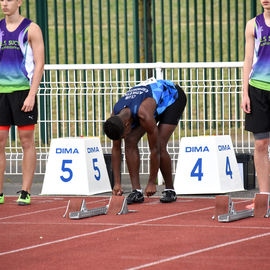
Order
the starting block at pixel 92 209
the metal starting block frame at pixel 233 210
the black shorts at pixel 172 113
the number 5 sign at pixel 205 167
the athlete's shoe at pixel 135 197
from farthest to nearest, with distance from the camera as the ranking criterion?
the number 5 sign at pixel 205 167 < the black shorts at pixel 172 113 < the athlete's shoe at pixel 135 197 < the starting block at pixel 92 209 < the metal starting block frame at pixel 233 210

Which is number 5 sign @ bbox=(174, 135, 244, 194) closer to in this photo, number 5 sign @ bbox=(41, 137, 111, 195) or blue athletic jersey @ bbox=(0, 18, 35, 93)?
number 5 sign @ bbox=(41, 137, 111, 195)

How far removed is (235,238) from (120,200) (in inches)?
74.0

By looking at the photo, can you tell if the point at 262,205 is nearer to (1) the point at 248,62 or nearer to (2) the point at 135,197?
(1) the point at 248,62

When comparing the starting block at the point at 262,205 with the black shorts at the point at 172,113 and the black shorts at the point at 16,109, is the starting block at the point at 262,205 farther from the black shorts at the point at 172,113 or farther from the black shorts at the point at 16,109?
the black shorts at the point at 16,109

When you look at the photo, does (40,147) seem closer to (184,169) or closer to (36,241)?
(184,169)

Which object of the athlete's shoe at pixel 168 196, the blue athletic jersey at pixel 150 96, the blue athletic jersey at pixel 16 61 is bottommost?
the athlete's shoe at pixel 168 196

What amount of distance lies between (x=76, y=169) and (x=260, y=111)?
277cm

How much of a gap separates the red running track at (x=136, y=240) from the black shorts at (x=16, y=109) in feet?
3.03

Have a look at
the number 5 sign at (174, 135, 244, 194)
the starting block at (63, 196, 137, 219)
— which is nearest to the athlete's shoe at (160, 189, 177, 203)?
the number 5 sign at (174, 135, 244, 194)

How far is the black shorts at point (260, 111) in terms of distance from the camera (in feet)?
26.6

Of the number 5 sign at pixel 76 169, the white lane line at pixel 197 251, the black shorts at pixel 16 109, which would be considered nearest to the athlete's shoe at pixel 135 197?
the number 5 sign at pixel 76 169

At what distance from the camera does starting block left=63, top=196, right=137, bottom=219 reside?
313 inches

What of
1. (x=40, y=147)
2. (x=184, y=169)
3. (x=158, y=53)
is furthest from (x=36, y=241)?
(x=158, y=53)

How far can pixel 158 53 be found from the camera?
27.7 metres
